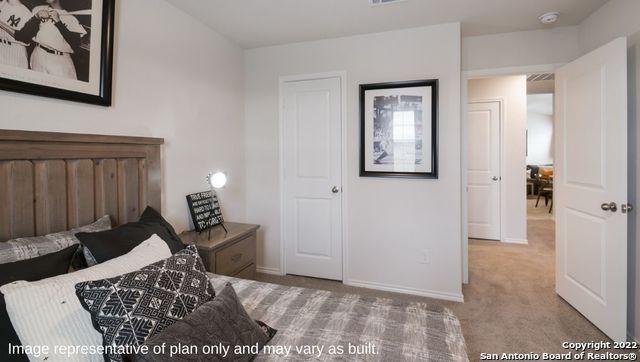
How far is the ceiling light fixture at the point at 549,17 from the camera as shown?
8.04ft

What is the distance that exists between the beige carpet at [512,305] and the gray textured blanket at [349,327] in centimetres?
96

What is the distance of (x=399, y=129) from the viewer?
2822mm

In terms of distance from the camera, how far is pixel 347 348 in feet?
3.78

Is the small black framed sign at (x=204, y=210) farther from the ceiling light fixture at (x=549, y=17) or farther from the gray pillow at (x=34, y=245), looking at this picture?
the ceiling light fixture at (x=549, y=17)

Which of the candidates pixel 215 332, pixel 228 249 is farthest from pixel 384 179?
pixel 215 332

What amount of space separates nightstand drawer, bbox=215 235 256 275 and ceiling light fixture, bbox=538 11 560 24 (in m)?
3.03

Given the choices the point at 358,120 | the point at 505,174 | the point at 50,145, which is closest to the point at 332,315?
the point at 50,145

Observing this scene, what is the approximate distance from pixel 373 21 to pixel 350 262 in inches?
88.1

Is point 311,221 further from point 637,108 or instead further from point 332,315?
point 637,108

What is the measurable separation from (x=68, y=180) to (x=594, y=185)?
338 cm

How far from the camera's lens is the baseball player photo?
1362 millimetres

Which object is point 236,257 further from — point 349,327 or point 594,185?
point 594,185

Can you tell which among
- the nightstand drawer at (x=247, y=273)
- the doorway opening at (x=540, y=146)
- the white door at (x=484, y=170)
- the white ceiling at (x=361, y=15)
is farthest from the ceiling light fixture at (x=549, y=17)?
the nightstand drawer at (x=247, y=273)

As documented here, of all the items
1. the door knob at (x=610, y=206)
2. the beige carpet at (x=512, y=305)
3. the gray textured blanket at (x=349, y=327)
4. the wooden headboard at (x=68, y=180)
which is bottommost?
the beige carpet at (x=512, y=305)
